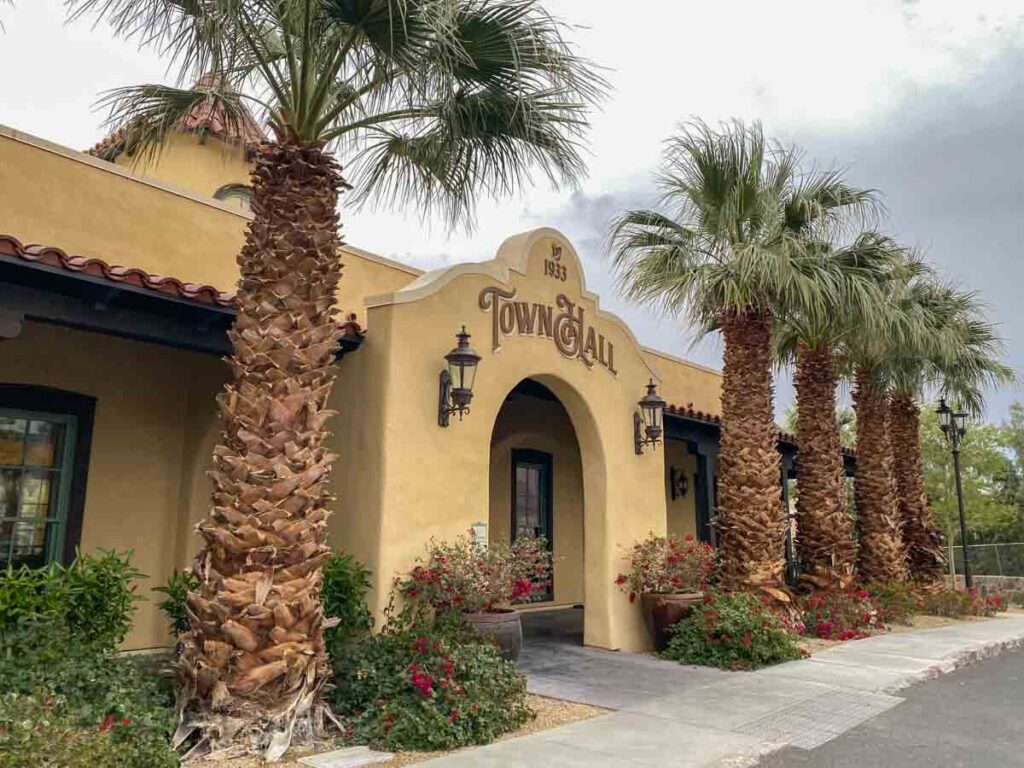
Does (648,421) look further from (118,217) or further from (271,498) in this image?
(118,217)

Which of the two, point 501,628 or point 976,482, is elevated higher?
point 976,482

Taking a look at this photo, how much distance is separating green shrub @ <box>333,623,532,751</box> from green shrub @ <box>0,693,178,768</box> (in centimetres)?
156

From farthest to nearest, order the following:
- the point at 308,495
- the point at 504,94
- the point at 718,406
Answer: the point at 718,406
the point at 504,94
the point at 308,495

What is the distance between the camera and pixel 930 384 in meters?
16.9

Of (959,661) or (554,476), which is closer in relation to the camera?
(959,661)

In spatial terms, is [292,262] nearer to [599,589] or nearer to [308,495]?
[308,495]

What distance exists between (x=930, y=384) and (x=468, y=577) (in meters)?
13.6

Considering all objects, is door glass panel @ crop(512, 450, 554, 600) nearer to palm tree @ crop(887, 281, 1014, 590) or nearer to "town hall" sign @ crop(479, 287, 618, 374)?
"town hall" sign @ crop(479, 287, 618, 374)

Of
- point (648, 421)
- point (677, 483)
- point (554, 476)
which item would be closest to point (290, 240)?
point (648, 421)

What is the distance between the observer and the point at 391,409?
25.2 ft

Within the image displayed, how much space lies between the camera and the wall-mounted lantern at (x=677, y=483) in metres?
17.6

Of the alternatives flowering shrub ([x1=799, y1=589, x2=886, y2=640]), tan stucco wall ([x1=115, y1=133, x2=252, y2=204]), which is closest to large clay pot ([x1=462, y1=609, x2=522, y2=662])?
flowering shrub ([x1=799, y1=589, x2=886, y2=640])

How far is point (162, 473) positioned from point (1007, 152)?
73.6 ft

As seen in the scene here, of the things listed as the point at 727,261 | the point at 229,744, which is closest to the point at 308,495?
the point at 229,744
